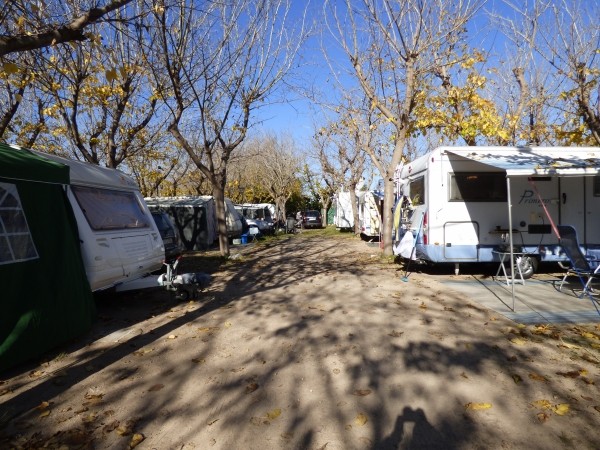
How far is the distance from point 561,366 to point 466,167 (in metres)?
5.53

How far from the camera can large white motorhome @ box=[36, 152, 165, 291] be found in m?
5.96

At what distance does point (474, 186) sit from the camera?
905cm

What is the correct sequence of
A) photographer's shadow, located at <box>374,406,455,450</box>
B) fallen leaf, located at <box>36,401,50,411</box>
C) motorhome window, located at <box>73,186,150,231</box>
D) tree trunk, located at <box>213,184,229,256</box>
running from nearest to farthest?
photographer's shadow, located at <box>374,406,455,450</box>, fallen leaf, located at <box>36,401,50,411</box>, motorhome window, located at <box>73,186,150,231</box>, tree trunk, located at <box>213,184,229,256</box>

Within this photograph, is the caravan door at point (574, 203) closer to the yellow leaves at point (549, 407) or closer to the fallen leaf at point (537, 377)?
the fallen leaf at point (537, 377)

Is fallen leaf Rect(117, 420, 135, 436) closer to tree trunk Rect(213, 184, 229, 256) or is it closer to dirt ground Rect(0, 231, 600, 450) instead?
dirt ground Rect(0, 231, 600, 450)

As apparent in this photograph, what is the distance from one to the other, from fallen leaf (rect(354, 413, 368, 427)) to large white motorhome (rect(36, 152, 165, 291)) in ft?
13.4

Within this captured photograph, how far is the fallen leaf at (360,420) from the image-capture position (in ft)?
10.6

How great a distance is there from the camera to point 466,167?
9016 millimetres

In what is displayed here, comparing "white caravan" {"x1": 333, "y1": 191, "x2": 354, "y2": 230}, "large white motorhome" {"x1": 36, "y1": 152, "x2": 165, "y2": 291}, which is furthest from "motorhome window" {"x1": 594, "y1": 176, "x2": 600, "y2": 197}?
"white caravan" {"x1": 333, "y1": 191, "x2": 354, "y2": 230}

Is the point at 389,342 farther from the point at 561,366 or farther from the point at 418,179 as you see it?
the point at 418,179

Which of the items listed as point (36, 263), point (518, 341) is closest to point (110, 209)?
point (36, 263)

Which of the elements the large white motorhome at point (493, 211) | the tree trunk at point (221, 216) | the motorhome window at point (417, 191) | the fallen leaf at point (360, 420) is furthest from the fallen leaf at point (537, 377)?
the tree trunk at point (221, 216)

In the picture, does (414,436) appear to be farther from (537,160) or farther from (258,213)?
(258,213)

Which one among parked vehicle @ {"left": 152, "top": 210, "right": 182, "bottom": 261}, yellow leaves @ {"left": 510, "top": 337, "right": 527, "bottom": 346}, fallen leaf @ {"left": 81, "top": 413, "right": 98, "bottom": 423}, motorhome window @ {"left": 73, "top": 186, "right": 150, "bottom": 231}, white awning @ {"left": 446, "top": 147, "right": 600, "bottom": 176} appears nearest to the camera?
fallen leaf @ {"left": 81, "top": 413, "right": 98, "bottom": 423}
